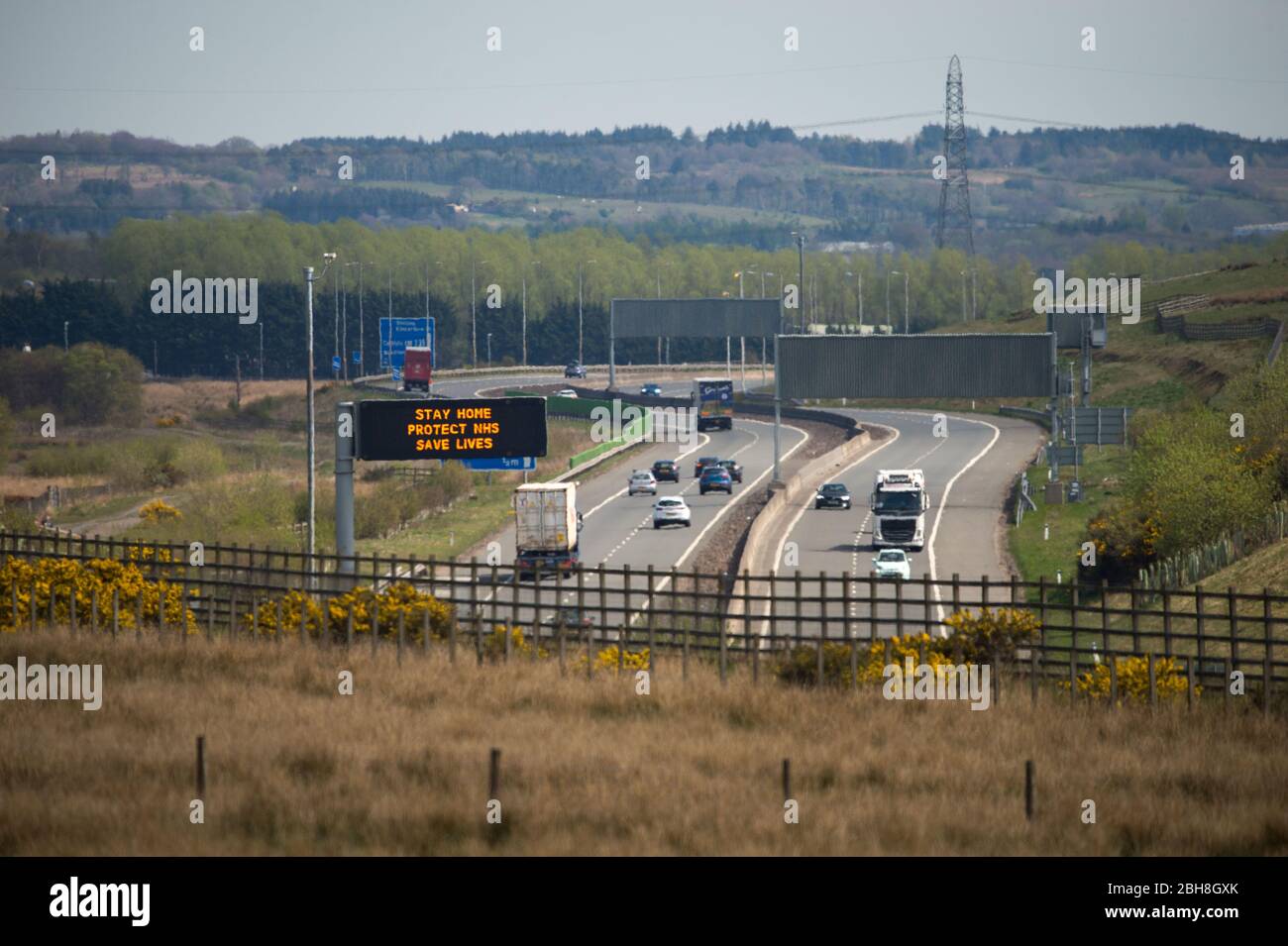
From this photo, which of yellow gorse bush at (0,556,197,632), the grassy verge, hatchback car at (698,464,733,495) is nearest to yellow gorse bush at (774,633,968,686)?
yellow gorse bush at (0,556,197,632)

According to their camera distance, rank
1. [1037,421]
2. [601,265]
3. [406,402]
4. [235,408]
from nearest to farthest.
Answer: [406,402], [1037,421], [235,408], [601,265]

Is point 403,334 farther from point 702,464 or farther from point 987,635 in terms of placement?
point 987,635

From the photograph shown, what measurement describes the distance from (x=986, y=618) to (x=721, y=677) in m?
4.07

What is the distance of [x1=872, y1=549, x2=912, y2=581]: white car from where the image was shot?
152ft

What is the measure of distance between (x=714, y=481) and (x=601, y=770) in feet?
172

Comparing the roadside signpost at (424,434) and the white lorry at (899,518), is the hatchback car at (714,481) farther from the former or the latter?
the roadside signpost at (424,434)

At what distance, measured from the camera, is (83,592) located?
28328 millimetres

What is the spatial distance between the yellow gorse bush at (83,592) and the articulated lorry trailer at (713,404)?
68558mm

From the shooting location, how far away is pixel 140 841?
14.3m

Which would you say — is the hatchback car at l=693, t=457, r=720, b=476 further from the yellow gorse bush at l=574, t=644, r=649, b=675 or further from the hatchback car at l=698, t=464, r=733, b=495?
the yellow gorse bush at l=574, t=644, r=649, b=675

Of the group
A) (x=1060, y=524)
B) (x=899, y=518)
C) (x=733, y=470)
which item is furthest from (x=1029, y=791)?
(x=733, y=470)

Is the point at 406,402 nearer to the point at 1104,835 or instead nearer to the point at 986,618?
the point at 986,618
